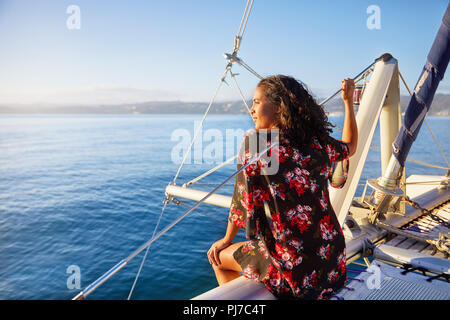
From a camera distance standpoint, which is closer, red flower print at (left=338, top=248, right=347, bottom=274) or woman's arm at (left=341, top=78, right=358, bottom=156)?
red flower print at (left=338, top=248, right=347, bottom=274)

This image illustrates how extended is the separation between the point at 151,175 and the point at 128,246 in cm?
1289

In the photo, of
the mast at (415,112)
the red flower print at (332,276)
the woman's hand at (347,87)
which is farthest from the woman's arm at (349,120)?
the mast at (415,112)

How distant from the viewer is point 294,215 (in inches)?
68.1

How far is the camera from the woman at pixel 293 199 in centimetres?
172

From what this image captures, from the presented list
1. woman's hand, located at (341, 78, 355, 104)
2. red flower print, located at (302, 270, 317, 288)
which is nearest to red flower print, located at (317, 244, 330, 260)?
red flower print, located at (302, 270, 317, 288)

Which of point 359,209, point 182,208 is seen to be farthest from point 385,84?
point 182,208

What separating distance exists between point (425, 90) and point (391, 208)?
7.08 ft

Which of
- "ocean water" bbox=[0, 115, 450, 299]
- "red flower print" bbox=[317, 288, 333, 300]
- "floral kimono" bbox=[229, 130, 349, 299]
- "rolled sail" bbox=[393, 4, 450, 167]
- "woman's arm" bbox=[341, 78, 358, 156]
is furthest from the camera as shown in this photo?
"ocean water" bbox=[0, 115, 450, 299]

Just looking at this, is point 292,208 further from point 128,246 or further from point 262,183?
point 128,246

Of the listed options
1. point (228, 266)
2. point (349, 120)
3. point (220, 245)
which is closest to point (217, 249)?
point (220, 245)

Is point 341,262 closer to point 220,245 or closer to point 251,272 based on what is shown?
point 251,272

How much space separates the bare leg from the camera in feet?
6.97

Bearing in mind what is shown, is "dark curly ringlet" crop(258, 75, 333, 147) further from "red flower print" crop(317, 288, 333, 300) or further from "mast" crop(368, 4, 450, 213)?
"mast" crop(368, 4, 450, 213)

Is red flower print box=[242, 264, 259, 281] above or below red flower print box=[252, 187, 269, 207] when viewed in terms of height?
below
